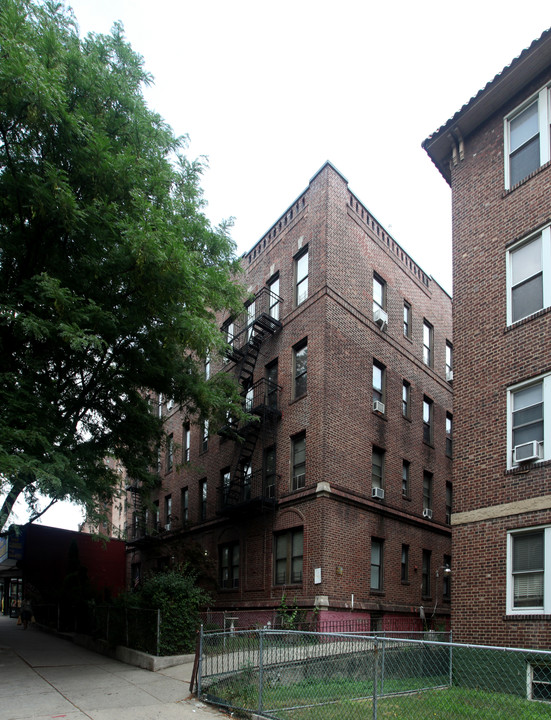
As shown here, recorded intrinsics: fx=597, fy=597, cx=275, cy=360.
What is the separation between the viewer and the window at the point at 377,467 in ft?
68.8

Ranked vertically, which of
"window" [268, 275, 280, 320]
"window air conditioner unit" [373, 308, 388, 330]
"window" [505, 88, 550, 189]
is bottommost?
"window air conditioner unit" [373, 308, 388, 330]

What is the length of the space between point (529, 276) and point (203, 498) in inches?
708

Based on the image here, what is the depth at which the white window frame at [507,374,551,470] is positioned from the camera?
38.9 ft

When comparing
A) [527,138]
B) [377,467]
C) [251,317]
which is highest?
[527,138]

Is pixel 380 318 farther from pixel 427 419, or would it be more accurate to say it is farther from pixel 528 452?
pixel 528 452

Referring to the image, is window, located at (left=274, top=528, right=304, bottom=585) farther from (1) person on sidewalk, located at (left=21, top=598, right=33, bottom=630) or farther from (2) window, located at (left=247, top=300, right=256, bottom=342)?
(1) person on sidewalk, located at (left=21, top=598, right=33, bottom=630)

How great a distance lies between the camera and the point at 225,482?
24406mm

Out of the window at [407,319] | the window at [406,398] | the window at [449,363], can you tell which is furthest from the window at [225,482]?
the window at [449,363]

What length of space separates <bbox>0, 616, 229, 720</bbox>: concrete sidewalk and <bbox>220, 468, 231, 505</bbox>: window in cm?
750

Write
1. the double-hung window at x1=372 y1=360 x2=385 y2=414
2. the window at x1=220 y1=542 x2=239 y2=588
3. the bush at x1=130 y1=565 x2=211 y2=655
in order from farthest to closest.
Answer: the window at x1=220 y1=542 x2=239 y2=588 < the double-hung window at x1=372 y1=360 x2=385 y2=414 < the bush at x1=130 y1=565 x2=211 y2=655

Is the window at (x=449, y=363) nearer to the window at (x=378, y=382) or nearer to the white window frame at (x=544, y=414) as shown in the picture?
the window at (x=378, y=382)

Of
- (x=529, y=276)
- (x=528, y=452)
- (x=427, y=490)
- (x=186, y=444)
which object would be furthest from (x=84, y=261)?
(x=186, y=444)

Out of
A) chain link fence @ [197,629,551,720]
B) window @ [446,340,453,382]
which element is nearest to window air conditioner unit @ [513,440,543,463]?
chain link fence @ [197,629,551,720]

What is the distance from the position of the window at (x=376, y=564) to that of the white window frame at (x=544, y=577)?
332 inches
